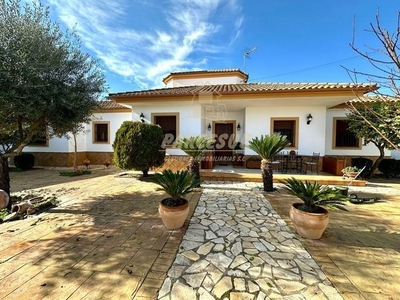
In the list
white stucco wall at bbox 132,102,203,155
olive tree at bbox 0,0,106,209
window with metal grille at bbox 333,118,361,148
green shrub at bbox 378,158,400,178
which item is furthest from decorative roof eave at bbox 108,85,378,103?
green shrub at bbox 378,158,400,178

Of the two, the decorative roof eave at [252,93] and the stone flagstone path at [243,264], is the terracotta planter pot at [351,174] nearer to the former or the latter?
the decorative roof eave at [252,93]

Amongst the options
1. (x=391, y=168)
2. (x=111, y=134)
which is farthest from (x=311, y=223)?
(x=111, y=134)

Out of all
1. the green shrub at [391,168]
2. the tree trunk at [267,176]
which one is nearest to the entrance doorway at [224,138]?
the tree trunk at [267,176]

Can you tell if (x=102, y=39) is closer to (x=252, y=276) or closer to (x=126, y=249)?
(x=126, y=249)

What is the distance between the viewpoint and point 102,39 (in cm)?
754

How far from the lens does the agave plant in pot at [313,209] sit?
3.13 metres

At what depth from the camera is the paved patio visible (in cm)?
207

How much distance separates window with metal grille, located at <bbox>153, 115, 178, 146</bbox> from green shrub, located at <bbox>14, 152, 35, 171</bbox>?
8.37 m

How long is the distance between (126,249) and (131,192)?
11.4ft

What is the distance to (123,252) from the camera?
2752 millimetres

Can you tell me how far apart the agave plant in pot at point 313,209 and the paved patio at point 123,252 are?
0.77ft

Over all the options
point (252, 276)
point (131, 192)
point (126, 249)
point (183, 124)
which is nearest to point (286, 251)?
point (252, 276)

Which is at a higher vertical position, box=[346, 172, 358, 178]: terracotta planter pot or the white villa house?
the white villa house

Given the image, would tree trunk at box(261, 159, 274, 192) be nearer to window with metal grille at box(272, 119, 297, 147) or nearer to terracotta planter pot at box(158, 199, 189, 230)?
terracotta planter pot at box(158, 199, 189, 230)
